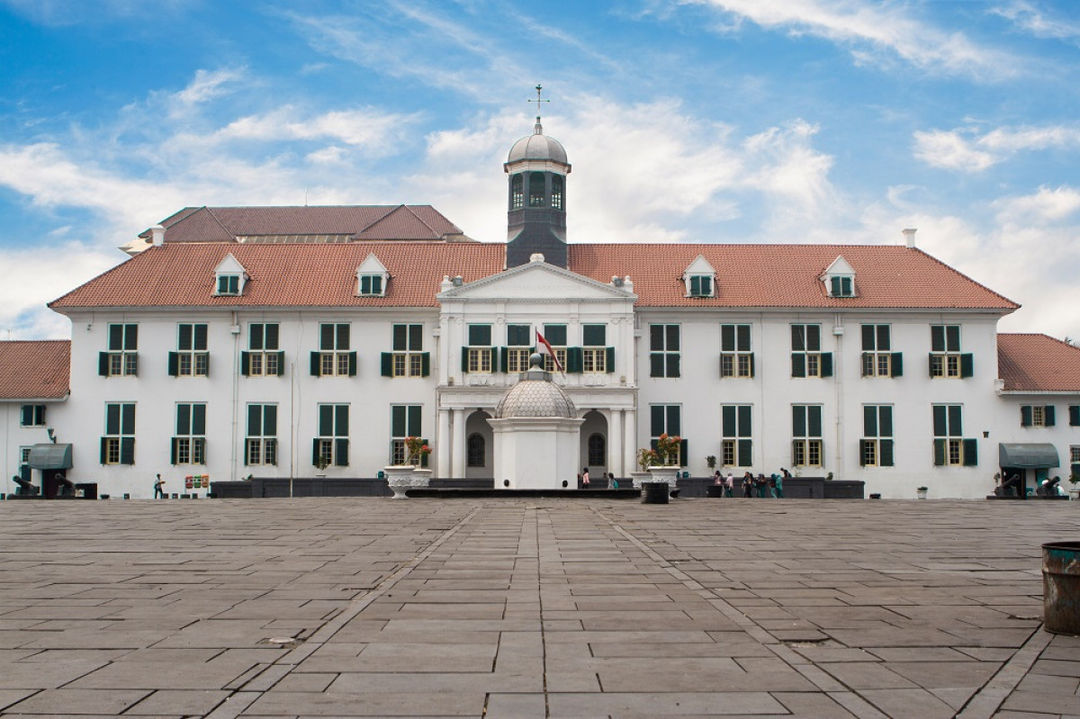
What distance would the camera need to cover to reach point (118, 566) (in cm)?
1577

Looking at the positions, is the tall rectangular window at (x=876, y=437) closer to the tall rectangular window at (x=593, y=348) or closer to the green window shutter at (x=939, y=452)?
the green window shutter at (x=939, y=452)

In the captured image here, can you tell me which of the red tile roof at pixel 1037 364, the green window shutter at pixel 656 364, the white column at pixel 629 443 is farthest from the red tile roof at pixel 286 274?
the red tile roof at pixel 1037 364

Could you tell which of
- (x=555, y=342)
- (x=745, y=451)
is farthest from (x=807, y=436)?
(x=555, y=342)

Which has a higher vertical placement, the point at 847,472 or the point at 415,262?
the point at 415,262

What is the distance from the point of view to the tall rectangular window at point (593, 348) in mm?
55594

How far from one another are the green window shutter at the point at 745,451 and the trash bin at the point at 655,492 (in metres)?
21.8

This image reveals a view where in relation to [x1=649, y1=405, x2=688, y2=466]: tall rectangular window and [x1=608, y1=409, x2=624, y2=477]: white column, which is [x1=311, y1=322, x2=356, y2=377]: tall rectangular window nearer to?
[x1=608, y1=409, x2=624, y2=477]: white column

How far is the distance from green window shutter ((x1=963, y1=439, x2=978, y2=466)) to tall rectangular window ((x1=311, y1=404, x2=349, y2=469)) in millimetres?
30801

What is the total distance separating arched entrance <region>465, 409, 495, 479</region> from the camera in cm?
5662

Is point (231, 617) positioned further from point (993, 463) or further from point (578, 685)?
point (993, 463)

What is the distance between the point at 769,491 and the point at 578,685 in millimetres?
45943

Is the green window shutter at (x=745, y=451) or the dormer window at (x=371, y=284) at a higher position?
the dormer window at (x=371, y=284)

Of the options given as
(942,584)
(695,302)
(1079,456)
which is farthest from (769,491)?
(942,584)

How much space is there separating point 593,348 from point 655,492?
823 inches
